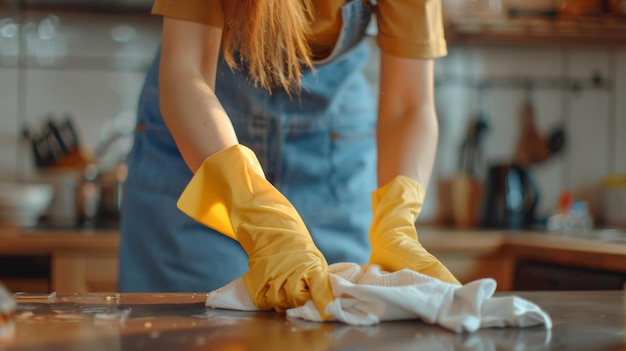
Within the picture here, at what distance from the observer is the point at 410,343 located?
24.8 inches

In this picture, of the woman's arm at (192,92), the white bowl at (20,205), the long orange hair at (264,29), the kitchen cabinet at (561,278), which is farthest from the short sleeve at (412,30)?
the white bowl at (20,205)

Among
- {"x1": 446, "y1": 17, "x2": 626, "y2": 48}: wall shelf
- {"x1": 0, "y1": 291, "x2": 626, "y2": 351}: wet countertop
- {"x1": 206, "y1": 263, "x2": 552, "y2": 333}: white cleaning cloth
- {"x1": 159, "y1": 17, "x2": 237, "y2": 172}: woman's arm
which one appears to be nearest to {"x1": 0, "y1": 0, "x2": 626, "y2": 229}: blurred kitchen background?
{"x1": 446, "y1": 17, "x2": 626, "y2": 48}: wall shelf

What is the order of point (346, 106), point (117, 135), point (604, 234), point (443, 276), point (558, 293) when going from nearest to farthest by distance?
point (443, 276), point (558, 293), point (346, 106), point (604, 234), point (117, 135)

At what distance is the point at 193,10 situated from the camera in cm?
95

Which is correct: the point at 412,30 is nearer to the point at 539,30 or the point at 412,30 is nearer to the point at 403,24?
the point at 403,24

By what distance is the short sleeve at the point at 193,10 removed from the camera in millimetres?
948

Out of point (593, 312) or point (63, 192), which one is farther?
point (63, 192)

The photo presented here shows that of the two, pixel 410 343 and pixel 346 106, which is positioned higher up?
pixel 346 106

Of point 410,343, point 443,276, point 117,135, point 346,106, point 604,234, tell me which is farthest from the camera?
point 117,135

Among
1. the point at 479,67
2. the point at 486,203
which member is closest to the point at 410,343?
the point at 486,203

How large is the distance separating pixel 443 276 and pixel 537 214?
180 cm

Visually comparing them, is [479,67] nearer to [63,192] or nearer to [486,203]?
[486,203]

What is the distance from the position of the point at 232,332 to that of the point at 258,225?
0.21 m

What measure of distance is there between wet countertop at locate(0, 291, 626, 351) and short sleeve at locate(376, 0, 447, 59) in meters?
0.42
